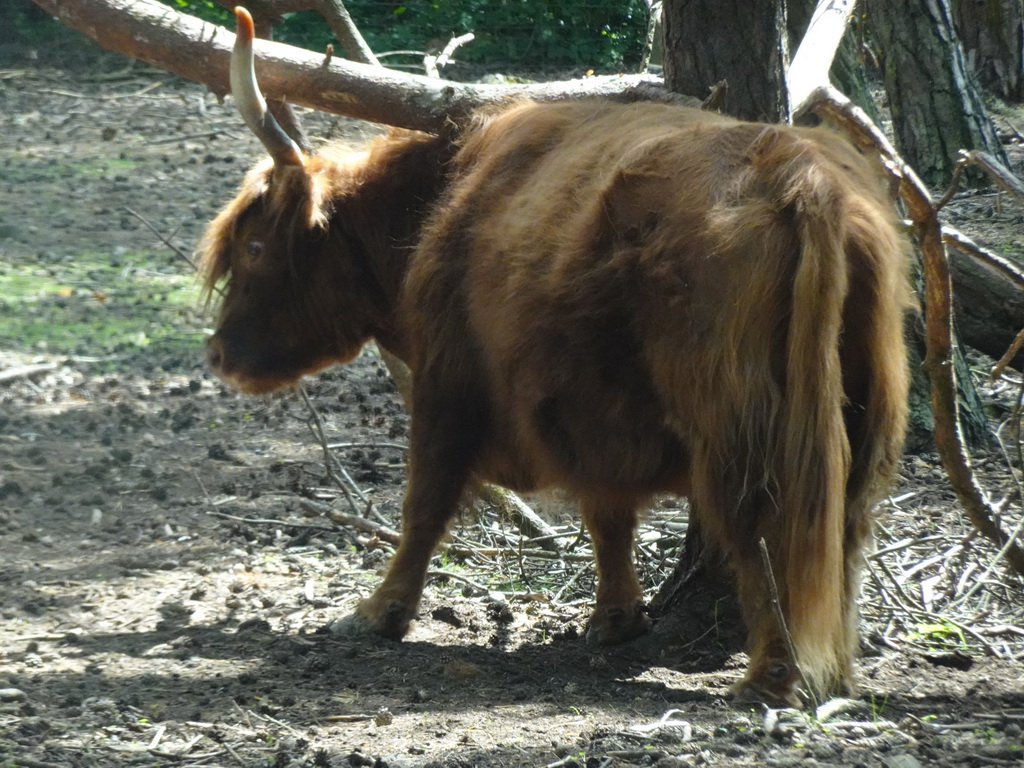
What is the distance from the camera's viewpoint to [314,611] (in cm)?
479

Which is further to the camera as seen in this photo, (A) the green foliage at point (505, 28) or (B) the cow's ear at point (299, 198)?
(A) the green foliage at point (505, 28)

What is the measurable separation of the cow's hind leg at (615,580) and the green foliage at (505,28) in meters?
11.0

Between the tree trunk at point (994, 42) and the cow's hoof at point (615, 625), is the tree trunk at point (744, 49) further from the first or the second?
the tree trunk at point (994, 42)

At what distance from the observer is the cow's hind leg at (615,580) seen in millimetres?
4543

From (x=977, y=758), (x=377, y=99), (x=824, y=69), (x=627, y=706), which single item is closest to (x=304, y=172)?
(x=377, y=99)

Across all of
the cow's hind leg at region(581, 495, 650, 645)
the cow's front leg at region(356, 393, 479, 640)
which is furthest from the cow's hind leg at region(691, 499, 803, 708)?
the cow's front leg at region(356, 393, 479, 640)

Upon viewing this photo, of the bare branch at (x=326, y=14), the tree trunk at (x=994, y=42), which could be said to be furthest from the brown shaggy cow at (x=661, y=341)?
the tree trunk at (x=994, y=42)

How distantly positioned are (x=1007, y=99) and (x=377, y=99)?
8025 millimetres

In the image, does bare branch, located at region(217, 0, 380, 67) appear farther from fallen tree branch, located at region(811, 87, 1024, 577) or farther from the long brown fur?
fallen tree branch, located at region(811, 87, 1024, 577)

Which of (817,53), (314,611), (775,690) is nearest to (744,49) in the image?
(817,53)

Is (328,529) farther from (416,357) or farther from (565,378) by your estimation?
(565,378)

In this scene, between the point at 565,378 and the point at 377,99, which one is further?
the point at 377,99

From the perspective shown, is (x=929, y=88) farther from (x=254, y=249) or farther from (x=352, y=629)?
(x=352, y=629)

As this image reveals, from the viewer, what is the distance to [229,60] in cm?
488
